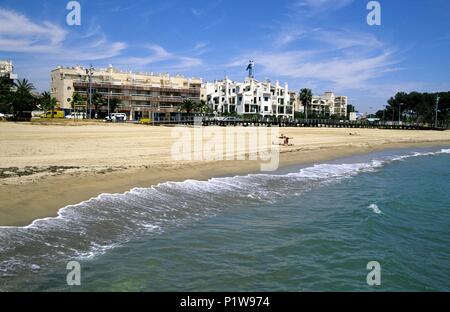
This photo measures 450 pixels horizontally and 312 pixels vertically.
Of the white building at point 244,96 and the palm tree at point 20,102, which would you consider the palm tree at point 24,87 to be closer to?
the palm tree at point 20,102

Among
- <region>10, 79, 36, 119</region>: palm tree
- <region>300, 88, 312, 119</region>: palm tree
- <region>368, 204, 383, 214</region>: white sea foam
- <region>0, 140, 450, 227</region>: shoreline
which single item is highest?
<region>300, 88, 312, 119</region>: palm tree

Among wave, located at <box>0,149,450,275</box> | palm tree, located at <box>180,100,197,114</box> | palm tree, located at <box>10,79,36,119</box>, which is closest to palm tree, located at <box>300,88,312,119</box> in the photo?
palm tree, located at <box>180,100,197,114</box>

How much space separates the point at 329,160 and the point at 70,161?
19.7 m

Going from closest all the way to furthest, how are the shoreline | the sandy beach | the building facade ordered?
the shoreline → the sandy beach → the building facade

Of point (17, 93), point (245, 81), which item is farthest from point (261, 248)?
point (245, 81)

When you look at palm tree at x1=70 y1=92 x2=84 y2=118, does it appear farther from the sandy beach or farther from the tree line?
the tree line

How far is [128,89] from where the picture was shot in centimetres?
8925

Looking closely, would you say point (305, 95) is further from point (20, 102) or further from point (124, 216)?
point (124, 216)

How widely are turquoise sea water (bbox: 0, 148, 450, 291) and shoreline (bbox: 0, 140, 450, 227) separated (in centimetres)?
60

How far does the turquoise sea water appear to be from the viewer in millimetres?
7844

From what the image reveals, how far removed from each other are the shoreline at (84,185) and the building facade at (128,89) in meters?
63.9

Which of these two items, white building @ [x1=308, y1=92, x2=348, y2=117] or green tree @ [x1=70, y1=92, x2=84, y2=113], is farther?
white building @ [x1=308, y1=92, x2=348, y2=117]

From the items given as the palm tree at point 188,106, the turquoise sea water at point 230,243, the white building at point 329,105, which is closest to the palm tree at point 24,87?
the palm tree at point 188,106

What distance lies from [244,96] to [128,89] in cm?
3139
